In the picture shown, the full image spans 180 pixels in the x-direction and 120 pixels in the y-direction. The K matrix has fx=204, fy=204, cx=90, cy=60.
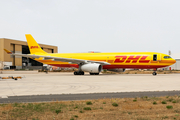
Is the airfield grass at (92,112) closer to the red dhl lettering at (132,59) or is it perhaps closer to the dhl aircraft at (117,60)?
the dhl aircraft at (117,60)

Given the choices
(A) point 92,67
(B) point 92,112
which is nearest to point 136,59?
(A) point 92,67

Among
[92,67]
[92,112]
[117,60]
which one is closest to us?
[92,112]

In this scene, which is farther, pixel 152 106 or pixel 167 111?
pixel 152 106

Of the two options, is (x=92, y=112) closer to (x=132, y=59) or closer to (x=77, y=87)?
(x=77, y=87)

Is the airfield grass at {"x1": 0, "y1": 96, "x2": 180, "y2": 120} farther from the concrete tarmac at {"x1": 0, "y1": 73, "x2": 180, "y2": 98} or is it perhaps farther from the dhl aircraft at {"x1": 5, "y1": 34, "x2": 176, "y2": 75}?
the dhl aircraft at {"x1": 5, "y1": 34, "x2": 176, "y2": 75}

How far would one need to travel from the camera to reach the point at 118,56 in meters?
37.6

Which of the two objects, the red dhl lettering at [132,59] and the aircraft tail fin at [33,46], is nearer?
the red dhl lettering at [132,59]

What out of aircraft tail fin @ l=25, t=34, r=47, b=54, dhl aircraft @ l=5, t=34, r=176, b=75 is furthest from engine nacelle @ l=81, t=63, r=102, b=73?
aircraft tail fin @ l=25, t=34, r=47, b=54

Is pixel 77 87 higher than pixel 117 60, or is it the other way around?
pixel 117 60

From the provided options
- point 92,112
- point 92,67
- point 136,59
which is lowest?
point 92,112

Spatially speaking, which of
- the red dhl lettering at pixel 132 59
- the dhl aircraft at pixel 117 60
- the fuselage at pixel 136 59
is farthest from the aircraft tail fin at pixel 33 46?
the red dhl lettering at pixel 132 59

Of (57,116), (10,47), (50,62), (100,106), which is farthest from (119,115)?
(10,47)

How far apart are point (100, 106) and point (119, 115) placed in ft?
5.51

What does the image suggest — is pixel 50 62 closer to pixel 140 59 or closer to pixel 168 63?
pixel 140 59
